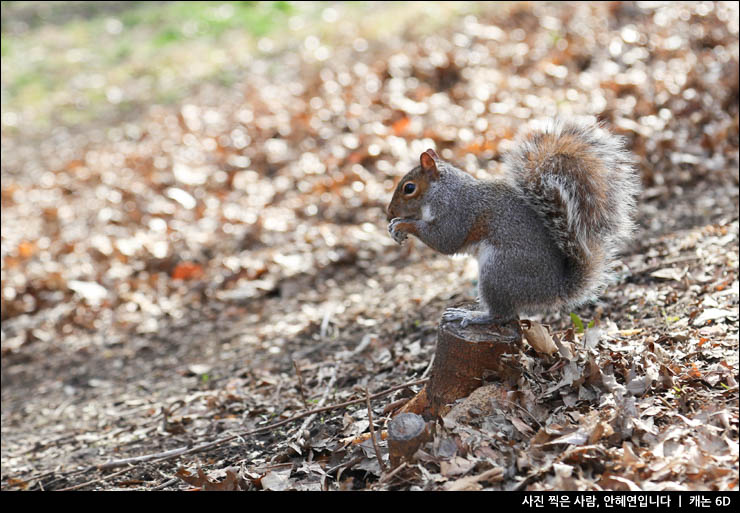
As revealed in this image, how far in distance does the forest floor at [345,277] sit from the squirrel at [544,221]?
299mm

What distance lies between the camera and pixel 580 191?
2.85 metres

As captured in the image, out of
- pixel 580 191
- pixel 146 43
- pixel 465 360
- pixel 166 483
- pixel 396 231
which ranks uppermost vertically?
pixel 146 43

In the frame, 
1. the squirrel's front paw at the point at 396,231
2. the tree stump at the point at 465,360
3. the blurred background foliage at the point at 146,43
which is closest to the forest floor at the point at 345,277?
the tree stump at the point at 465,360

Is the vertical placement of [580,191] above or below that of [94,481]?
above

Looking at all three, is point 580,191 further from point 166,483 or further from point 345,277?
point 345,277

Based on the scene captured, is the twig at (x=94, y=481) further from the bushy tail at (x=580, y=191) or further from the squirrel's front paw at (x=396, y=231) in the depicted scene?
the bushy tail at (x=580, y=191)

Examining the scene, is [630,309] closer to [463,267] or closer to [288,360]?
[463,267]

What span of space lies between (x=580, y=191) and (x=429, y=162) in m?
0.67

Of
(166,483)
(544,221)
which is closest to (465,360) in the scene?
(544,221)

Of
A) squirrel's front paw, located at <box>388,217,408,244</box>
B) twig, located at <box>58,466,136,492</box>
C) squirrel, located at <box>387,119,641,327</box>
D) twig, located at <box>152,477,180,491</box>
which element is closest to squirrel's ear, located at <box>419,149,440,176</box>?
squirrel, located at <box>387,119,641,327</box>

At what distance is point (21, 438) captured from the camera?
4.49m

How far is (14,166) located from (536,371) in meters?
8.11

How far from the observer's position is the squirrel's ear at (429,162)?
125 inches
